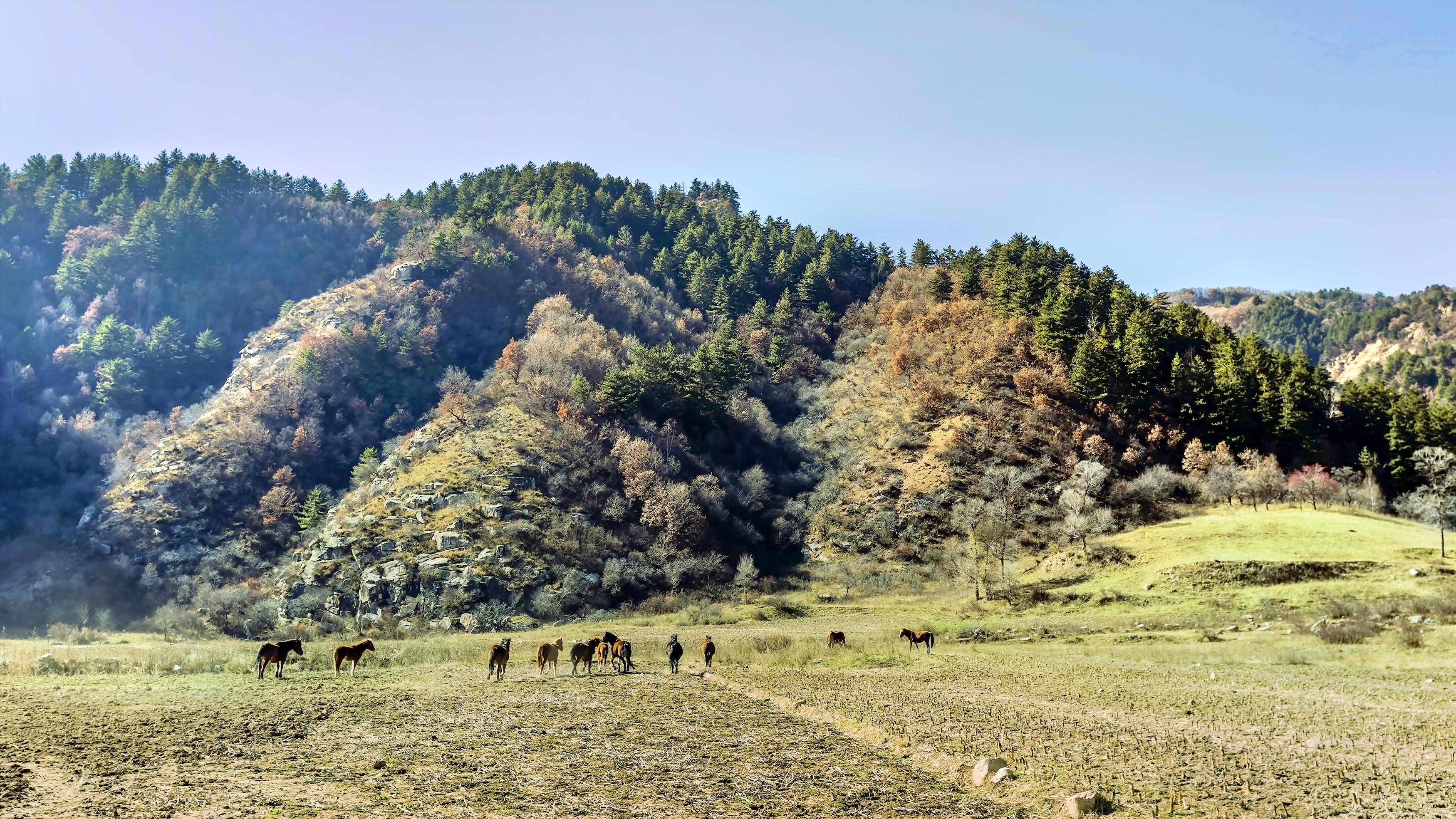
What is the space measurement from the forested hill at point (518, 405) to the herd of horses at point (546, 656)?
Result: 2818 centimetres

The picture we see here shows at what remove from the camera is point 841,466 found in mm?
98875

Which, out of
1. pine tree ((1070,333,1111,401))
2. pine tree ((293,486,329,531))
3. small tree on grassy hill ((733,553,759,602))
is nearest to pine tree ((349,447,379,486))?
pine tree ((293,486,329,531))

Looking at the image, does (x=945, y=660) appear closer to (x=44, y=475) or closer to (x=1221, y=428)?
(x=1221, y=428)

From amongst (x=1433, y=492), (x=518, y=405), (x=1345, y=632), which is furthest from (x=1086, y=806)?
(x=1433, y=492)

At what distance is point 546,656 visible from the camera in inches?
1330

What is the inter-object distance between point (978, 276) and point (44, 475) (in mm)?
125520

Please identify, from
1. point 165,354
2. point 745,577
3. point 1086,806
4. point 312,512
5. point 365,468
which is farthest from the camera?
point 165,354

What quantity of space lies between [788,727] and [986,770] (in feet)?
23.8

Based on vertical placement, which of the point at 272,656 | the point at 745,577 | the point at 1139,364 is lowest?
the point at 745,577

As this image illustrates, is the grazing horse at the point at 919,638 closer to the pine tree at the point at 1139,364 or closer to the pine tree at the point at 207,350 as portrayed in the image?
the pine tree at the point at 1139,364

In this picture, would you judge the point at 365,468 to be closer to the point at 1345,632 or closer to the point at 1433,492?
the point at 1345,632

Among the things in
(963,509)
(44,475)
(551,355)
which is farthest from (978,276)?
(44,475)

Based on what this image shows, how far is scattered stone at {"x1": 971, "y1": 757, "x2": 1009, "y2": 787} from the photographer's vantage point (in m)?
15.8

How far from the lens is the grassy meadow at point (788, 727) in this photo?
14.7 m
